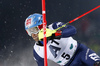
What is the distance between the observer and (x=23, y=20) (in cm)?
413

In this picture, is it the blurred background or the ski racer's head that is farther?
the blurred background

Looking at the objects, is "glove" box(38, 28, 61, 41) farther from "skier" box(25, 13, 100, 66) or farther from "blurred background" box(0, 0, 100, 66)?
"blurred background" box(0, 0, 100, 66)

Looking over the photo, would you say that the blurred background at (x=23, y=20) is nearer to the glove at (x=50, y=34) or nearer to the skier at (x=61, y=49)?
the skier at (x=61, y=49)

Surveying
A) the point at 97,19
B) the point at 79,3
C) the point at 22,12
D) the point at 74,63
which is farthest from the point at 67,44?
A: the point at 97,19

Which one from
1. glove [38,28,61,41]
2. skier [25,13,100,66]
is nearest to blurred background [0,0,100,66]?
skier [25,13,100,66]

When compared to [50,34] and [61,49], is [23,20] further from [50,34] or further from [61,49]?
[50,34]

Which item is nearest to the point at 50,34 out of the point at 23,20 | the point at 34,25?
the point at 34,25

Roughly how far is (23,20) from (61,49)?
76.0 inches

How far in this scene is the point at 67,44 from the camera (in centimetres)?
239

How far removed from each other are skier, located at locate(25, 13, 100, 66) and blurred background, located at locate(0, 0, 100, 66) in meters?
1.74

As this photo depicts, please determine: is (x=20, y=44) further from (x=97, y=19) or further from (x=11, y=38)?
(x=97, y=19)

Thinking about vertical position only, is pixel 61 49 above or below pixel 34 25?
below

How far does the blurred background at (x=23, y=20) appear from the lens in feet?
13.3

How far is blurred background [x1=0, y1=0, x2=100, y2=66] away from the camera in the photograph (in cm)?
404
